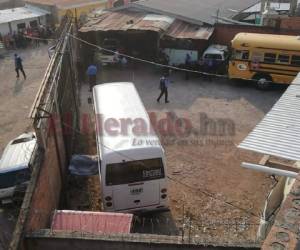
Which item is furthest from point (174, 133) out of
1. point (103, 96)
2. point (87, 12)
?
point (87, 12)

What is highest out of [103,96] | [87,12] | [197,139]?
[87,12]

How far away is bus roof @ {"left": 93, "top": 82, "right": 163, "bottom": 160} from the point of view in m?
9.23

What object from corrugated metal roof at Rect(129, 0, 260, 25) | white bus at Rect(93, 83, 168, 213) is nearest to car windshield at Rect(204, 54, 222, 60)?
corrugated metal roof at Rect(129, 0, 260, 25)

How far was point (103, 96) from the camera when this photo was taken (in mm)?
12508

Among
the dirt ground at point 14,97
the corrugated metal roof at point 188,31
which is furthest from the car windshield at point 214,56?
the dirt ground at point 14,97

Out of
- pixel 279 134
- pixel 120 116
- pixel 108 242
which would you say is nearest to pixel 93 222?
pixel 108 242

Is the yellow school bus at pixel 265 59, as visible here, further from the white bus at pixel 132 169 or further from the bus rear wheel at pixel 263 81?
the white bus at pixel 132 169

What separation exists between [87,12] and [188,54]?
13307 mm

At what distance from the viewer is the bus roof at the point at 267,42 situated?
57.3ft

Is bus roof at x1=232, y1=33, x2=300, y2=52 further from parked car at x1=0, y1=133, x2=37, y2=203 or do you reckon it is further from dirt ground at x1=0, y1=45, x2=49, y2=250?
parked car at x1=0, y1=133, x2=37, y2=203

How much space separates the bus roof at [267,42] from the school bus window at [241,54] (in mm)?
205

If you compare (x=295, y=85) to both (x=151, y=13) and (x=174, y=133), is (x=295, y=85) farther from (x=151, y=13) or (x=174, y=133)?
(x=151, y=13)

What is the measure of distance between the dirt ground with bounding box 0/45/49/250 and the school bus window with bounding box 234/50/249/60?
993 cm

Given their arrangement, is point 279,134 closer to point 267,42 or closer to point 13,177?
point 13,177
